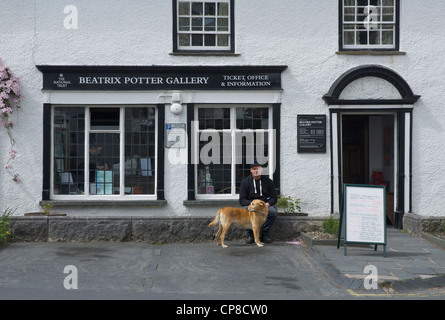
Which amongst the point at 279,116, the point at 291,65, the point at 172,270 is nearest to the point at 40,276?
the point at 172,270

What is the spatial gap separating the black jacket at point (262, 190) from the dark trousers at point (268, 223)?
0.15m

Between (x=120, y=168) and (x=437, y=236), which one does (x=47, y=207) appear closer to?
(x=120, y=168)

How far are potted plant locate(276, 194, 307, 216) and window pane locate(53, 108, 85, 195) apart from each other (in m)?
4.33

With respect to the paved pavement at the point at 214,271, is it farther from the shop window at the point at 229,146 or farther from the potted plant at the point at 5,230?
the shop window at the point at 229,146

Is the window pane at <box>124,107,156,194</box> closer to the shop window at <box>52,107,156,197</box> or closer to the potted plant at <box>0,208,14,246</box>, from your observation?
the shop window at <box>52,107,156,197</box>

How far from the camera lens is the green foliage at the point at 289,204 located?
1173cm

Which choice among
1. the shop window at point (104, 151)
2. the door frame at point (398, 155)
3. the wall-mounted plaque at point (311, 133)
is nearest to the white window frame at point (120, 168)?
the shop window at point (104, 151)

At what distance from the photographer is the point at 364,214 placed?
9688 mm

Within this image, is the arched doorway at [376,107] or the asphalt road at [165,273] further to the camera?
the arched doorway at [376,107]

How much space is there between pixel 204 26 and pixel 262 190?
388 cm

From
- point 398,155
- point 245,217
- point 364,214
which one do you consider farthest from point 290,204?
point 398,155

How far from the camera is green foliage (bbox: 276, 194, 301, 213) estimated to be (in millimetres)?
11734

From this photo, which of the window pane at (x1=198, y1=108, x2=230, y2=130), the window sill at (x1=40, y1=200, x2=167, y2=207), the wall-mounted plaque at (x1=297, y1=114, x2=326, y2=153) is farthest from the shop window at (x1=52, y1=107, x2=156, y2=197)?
the wall-mounted plaque at (x1=297, y1=114, x2=326, y2=153)

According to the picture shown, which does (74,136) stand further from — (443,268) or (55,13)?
(443,268)
